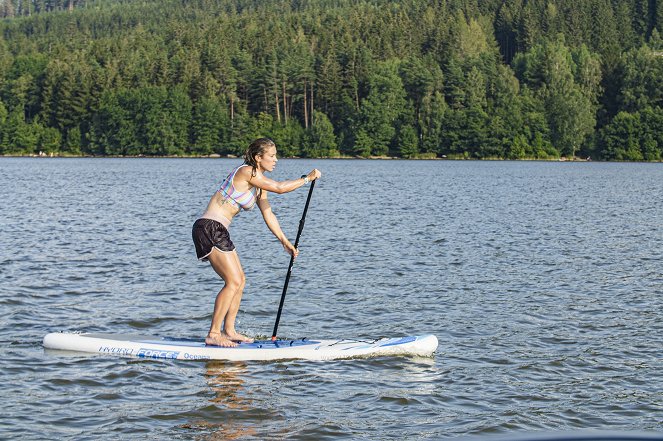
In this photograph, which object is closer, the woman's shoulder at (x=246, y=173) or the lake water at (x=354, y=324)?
the lake water at (x=354, y=324)

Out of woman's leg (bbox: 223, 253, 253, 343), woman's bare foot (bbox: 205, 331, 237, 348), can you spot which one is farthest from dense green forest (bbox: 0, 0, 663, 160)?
woman's bare foot (bbox: 205, 331, 237, 348)

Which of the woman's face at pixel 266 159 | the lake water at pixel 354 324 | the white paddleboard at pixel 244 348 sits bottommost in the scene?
the lake water at pixel 354 324

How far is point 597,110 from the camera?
498ft

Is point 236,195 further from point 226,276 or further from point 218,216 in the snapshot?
point 226,276

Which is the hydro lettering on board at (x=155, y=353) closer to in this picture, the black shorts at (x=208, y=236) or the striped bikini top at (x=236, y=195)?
the black shorts at (x=208, y=236)

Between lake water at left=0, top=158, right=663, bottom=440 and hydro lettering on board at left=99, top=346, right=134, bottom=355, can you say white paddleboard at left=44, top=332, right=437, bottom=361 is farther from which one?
lake water at left=0, top=158, right=663, bottom=440

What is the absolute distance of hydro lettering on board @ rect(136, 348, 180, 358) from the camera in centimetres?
1352

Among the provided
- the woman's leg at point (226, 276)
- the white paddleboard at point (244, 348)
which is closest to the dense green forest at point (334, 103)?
the white paddleboard at point (244, 348)

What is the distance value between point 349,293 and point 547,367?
7.25 metres

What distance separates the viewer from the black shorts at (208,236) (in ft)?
42.2

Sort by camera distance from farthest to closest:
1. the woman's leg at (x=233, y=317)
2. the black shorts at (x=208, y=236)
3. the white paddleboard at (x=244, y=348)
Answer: the white paddleboard at (x=244, y=348) < the woman's leg at (x=233, y=317) < the black shorts at (x=208, y=236)

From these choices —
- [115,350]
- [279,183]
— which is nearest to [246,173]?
[279,183]

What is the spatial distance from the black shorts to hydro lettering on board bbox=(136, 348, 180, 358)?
1589 mm

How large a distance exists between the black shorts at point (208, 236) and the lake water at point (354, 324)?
65.7 inches
